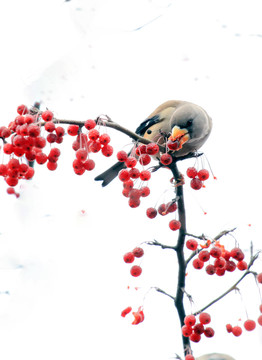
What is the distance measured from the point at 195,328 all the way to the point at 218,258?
19 cm

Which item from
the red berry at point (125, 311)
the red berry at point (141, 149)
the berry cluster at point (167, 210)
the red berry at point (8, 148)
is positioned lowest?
the red berry at point (125, 311)

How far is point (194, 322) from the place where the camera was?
1.30m

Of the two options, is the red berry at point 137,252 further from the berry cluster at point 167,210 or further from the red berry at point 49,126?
the red berry at point 49,126

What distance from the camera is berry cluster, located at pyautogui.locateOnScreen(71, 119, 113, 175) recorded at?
4.00 feet

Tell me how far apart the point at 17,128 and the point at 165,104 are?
5.21 ft

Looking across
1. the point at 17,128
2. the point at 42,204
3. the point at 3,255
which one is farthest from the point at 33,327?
the point at 17,128

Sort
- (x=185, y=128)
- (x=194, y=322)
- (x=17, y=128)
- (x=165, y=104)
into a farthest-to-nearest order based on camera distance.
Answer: (x=165, y=104) < (x=185, y=128) < (x=194, y=322) < (x=17, y=128)

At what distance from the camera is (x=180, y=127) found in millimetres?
2014

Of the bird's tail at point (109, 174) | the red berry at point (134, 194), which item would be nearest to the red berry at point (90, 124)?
the red berry at point (134, 194)

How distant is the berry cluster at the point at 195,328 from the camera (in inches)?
51.0

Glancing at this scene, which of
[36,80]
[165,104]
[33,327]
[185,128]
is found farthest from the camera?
[165,104]

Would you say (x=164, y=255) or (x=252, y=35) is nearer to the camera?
(x=252, y=35)

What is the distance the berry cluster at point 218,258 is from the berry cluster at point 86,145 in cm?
37

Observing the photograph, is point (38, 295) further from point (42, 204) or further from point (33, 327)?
point (42, 204)
